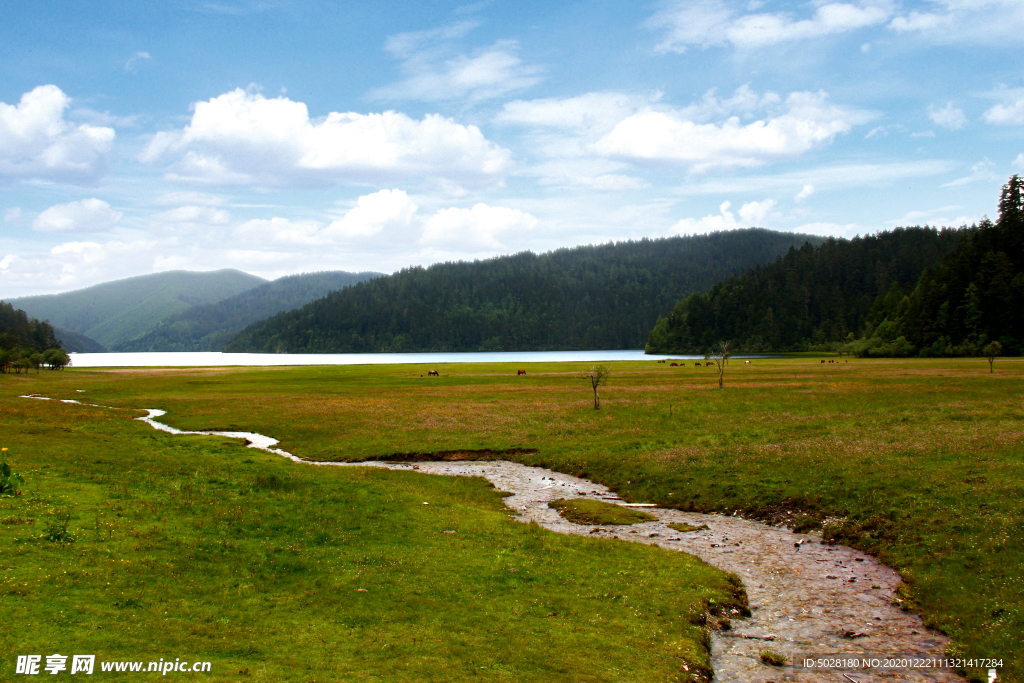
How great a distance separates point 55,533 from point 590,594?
1506cm

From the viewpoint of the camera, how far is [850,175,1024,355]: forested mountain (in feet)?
425

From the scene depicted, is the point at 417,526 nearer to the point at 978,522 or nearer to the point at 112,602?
the point at 112,602

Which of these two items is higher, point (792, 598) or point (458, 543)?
point (458, 543)

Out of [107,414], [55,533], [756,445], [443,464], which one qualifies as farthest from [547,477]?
[107,414]

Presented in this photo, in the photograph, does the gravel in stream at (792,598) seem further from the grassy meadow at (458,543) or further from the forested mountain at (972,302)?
the forested mountain at (972,302)

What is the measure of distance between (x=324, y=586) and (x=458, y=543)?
588cm

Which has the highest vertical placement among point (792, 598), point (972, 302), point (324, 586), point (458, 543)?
point (972, 302)

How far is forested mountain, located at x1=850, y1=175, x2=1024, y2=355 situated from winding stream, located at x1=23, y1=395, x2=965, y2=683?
13867cm

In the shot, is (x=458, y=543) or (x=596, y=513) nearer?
(x=458, y=543)

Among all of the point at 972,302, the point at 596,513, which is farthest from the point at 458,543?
the point at 972,302

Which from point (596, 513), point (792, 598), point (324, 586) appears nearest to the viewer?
point (324, 586)

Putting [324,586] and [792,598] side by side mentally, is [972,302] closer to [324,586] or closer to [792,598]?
[792,598]

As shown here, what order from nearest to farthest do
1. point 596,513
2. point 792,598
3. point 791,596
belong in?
point 792,598, point 791,596, point 596,513

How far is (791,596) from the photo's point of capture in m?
18.2
